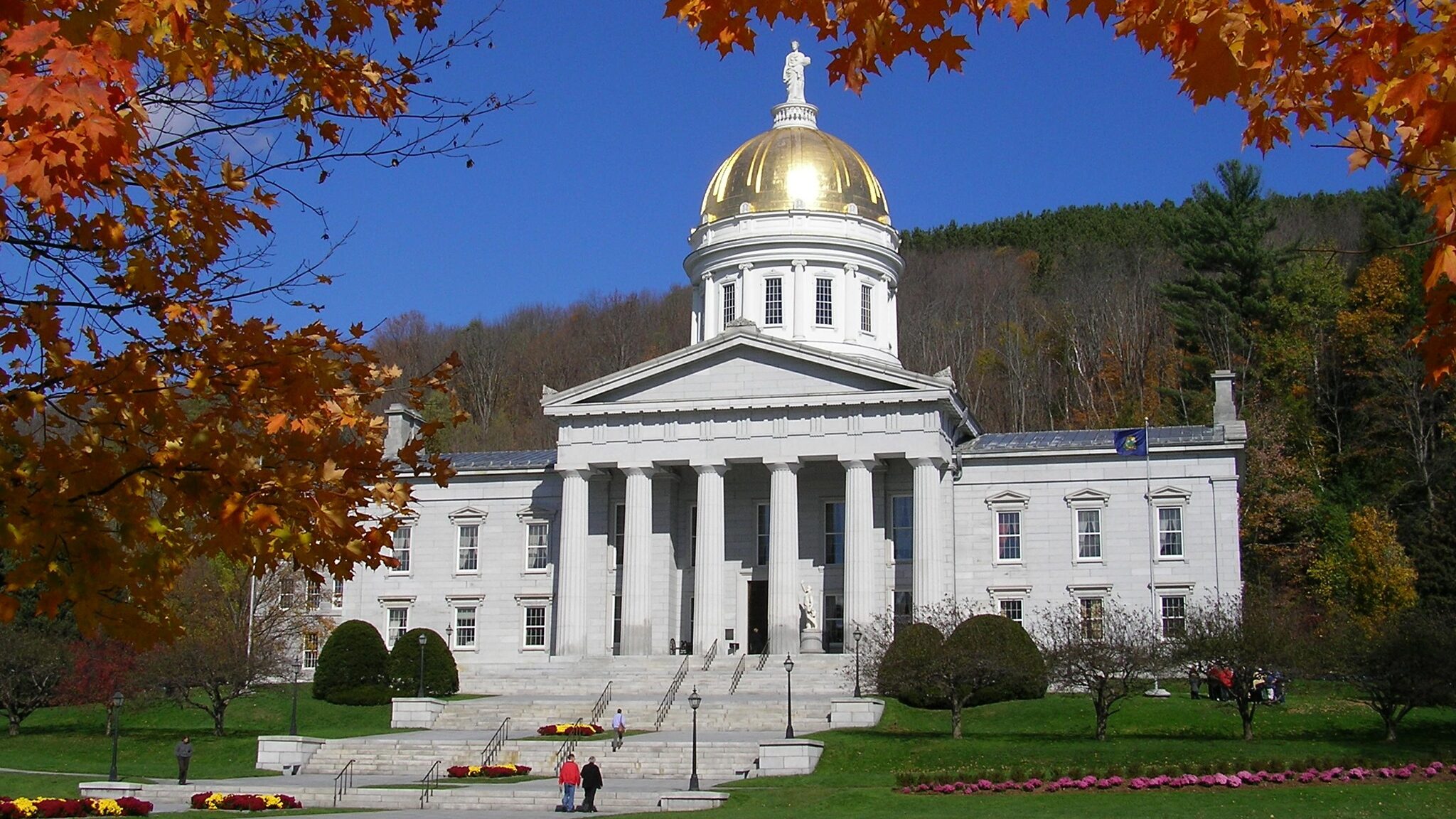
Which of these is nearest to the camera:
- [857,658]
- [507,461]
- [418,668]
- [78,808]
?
[78,808]

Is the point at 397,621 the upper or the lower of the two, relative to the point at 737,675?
upper

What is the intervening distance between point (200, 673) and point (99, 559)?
38.2 metres

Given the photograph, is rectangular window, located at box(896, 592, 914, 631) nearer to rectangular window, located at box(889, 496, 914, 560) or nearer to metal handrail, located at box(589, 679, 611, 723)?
rectangular window, located at box(889, 496, 914, 560)

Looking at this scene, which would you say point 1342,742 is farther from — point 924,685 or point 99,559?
point 99,559

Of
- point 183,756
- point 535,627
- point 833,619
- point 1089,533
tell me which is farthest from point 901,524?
point 183,756

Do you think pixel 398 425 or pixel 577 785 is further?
pixel 398 425

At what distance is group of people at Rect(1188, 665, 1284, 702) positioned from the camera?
37.8 m

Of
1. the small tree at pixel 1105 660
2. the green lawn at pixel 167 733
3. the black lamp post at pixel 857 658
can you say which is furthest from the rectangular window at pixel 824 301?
the green lawn at pixel 167 733

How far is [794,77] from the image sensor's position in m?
70.8

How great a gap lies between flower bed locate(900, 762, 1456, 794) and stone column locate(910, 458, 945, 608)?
910 inches

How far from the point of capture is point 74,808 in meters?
28.7

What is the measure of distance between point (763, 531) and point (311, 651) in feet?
63.1

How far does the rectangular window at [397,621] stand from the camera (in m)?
62.6

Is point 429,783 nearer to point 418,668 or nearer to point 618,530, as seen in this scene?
point 418,668
